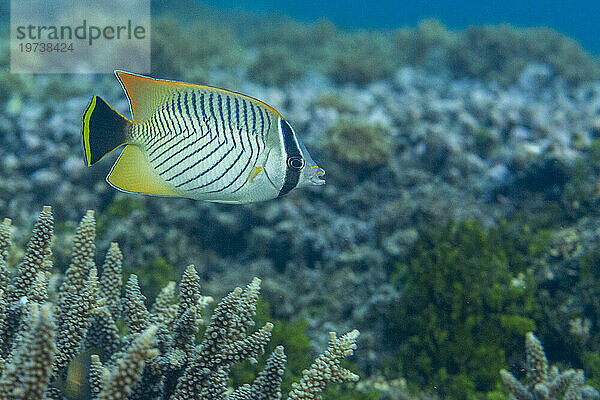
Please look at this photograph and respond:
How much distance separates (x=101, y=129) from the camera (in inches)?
66.9

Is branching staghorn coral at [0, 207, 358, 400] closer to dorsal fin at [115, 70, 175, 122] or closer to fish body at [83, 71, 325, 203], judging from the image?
fish body at [83, 71, 325, 203]

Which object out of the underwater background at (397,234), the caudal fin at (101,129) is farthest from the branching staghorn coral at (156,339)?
the caudal fin at (101,129)

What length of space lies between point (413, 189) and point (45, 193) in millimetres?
→ 4908

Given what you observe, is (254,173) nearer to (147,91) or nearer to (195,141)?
(195,141)

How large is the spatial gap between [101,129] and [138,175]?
0.78ft

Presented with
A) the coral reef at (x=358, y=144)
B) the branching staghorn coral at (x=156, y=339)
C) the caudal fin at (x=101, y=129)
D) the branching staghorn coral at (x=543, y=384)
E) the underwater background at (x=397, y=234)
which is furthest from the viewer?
the coral reef at (x=358, y=144)

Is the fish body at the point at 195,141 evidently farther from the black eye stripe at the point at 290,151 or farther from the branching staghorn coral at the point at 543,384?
the branching staghorn coral at the point at 543,384

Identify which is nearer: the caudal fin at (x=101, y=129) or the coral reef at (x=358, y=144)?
the caudal fin at (x=101, y=129)

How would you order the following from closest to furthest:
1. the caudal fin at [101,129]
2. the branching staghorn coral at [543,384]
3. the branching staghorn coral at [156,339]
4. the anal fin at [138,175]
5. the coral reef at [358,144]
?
the caudal fin at [101,129], the anal fin at [138,175], the branching staghorn coral at [156,339], the branching staghorn coral at [543,384], the coral reef at [358,144]

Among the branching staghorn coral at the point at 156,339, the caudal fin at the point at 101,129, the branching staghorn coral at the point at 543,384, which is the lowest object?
the branching staghorn coral at the point at 543,384

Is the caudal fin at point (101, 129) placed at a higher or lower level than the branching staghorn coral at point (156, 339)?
higher

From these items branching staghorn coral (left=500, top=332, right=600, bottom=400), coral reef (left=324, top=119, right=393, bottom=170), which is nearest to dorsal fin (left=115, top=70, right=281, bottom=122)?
branching staghorn coral (left=500, top=332, right=600, bottom=400)

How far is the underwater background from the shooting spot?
3.70 m

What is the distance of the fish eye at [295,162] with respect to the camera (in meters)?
1.85
